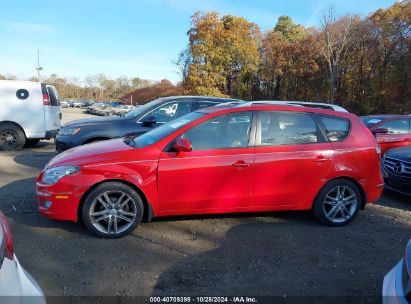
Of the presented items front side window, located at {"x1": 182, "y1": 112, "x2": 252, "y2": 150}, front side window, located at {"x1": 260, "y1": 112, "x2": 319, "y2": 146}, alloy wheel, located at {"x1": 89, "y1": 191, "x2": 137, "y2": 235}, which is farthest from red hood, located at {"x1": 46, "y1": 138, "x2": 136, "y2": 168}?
front side window, located at {"x1": 260, "y1": 112, "x2": 319, "y2": 146}

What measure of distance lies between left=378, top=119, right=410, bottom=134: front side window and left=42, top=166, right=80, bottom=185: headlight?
7.36 m

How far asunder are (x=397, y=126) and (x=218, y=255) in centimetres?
692

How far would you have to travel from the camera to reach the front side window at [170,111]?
783 centimetres

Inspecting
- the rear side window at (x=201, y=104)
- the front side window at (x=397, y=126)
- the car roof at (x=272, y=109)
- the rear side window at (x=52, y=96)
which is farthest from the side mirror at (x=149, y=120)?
the front side window at (x=397, y=126)

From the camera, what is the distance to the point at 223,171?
446 centimetres

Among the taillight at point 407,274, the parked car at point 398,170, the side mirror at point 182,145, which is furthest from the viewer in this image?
the parked car at point 398,170

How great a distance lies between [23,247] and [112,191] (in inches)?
43.5

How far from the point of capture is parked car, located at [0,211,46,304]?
1729mm

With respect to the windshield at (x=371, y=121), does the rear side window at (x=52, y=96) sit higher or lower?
higher

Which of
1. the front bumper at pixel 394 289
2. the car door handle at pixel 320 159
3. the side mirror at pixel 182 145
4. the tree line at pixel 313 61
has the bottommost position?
the front bumper at pixel 394 289

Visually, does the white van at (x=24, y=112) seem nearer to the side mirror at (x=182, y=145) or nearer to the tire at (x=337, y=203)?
the side mirror at (x=182, y=145)

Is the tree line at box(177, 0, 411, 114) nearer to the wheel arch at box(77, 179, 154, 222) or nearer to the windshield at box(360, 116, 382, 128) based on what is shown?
the windshield at box(360, 116, 382, 128)

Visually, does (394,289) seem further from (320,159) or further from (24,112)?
(24,112)

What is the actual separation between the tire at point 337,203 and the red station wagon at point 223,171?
0.01m
